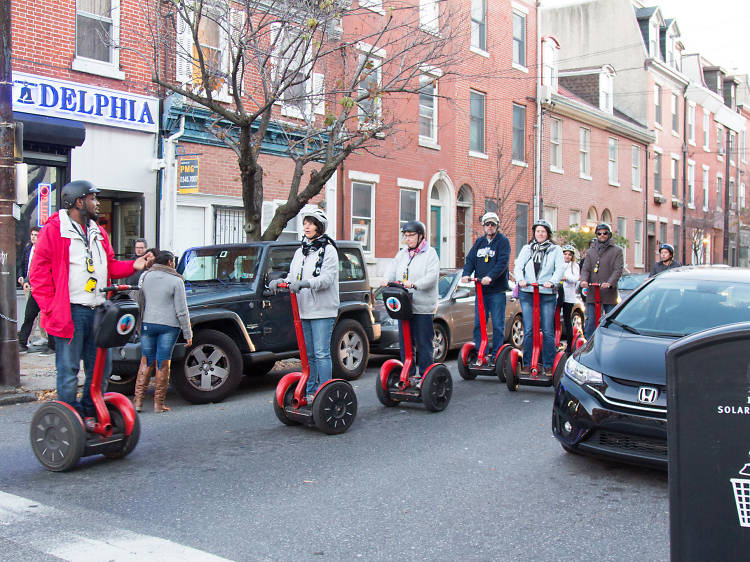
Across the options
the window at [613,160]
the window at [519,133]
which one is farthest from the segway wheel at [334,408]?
the window at [613,160]

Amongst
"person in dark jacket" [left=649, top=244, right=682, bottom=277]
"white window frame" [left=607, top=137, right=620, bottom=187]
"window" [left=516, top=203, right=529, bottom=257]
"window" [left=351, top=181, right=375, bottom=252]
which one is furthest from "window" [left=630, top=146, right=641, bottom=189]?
"person in dark jacket" [left=649, top=244, right=682, bottom=277]

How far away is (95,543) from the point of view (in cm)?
408

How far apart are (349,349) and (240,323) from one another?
189cm

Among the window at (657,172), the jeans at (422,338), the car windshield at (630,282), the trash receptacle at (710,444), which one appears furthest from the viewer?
the window at (657,172)

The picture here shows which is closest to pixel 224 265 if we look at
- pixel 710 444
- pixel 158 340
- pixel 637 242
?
pixel 158 340

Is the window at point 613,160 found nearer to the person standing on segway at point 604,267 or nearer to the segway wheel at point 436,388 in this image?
the person standing on segway at point 604,267

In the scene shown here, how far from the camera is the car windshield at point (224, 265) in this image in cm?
942

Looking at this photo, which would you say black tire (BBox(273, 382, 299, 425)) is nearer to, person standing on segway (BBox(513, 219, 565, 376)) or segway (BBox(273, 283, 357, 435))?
segway (BBox(273, 283, 357, 435))

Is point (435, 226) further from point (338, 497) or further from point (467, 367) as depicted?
point (338, 497)

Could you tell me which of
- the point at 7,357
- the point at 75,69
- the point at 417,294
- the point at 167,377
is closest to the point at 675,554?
the point at 417,294

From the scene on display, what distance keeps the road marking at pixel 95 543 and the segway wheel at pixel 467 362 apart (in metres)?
5.89

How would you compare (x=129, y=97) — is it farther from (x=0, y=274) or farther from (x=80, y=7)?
(x=0, y=274)

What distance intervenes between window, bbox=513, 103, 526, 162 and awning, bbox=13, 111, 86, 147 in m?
15.8

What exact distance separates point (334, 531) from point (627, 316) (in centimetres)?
336
